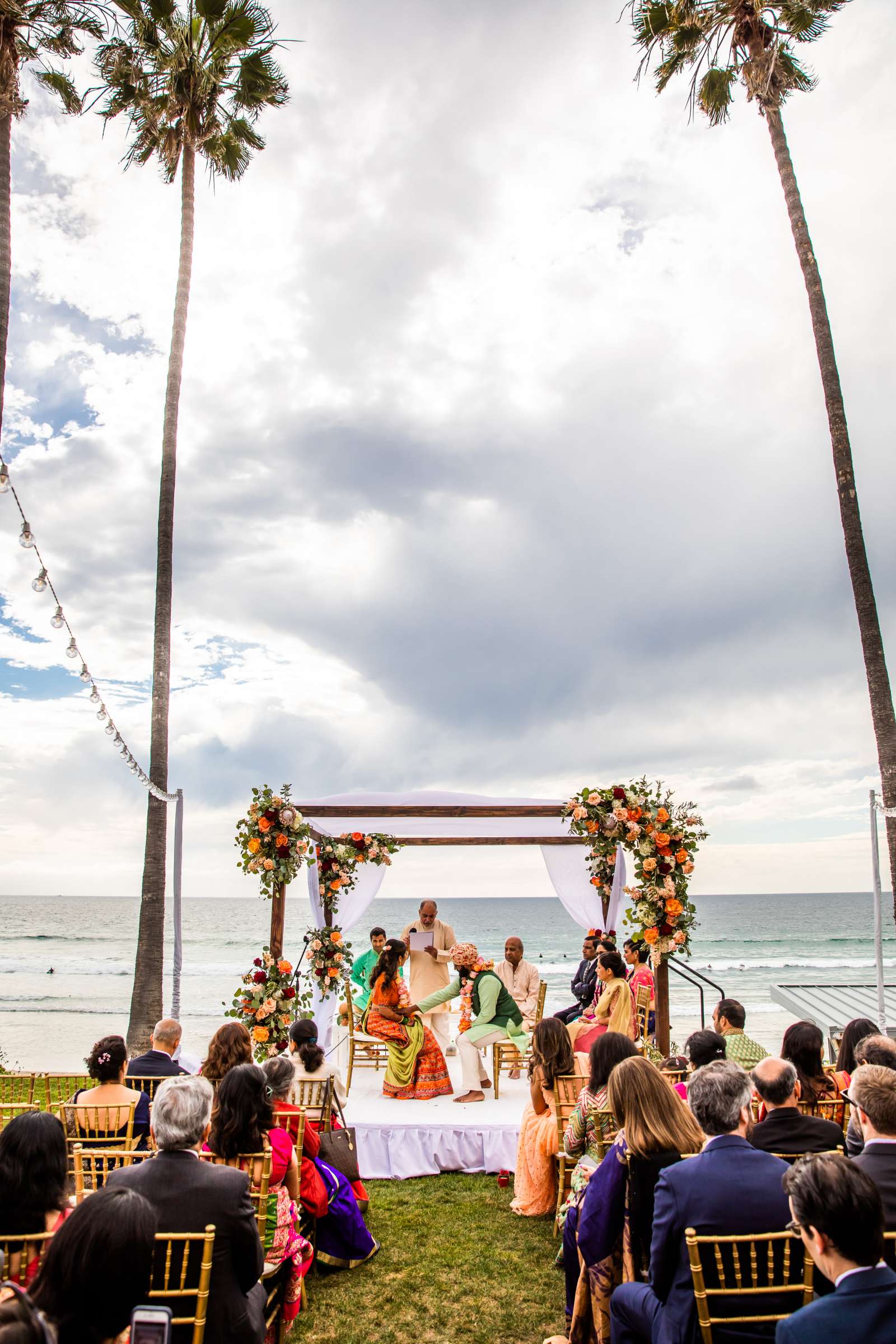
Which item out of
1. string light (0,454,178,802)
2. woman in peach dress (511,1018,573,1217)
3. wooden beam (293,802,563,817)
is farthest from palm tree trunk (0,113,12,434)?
woman in peach dress (511,1018,573,1217)

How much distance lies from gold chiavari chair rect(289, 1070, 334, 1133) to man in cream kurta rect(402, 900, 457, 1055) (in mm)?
4624

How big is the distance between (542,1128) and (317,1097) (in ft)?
4.91

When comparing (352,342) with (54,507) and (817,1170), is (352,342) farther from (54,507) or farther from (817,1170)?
(817,1170)

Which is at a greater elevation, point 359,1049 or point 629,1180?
point 629,1180

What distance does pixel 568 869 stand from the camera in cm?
1140

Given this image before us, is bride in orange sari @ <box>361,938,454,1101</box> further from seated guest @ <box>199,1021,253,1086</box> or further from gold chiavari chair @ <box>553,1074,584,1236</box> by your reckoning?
seated guest @ <box>199,1021,253,1086</box>

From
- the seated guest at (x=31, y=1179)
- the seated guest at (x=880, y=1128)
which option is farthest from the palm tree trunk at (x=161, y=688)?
the seated guest at (x=880, y=1128)

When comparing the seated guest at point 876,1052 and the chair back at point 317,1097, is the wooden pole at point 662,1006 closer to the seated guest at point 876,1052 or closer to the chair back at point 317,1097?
the chair back at point 317,1097

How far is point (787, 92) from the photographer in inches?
380

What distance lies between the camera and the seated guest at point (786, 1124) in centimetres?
342

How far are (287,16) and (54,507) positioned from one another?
7.29 meters

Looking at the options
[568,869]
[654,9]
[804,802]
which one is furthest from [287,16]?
[804,802]

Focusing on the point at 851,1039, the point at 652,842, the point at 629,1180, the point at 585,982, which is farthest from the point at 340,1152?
the point at 585,982

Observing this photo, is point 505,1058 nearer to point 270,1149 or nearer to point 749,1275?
point 270,1149
